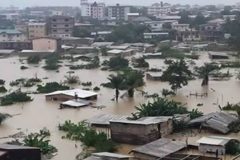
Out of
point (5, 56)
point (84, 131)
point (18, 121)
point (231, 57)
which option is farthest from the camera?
point (5, 56)

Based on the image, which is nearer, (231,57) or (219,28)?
(231,57)

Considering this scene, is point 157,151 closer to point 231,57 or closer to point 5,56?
point 231,57

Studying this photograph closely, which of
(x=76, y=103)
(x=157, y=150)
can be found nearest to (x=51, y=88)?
(x=76, y=103)

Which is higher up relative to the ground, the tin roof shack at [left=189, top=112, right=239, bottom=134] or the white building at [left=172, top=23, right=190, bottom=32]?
the tin roof shack at [left=189, top=112, right=239, bottom=134]

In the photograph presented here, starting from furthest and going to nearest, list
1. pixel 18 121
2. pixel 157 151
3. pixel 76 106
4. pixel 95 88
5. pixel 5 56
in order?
pixel 5 56
pixel 95 88
pixel 76 106
pixel 18 121
pixel 157 151

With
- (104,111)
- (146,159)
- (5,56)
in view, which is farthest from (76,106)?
(5,56)

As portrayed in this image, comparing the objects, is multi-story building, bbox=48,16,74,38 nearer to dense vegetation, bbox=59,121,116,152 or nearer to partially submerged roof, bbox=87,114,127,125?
partially submerged roof, bbox=87,114,127,125

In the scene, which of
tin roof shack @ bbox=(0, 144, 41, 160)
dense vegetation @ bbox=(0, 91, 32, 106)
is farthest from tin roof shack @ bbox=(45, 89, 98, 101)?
tin roof shack @ bbox=(0, 144, 41, 160)
